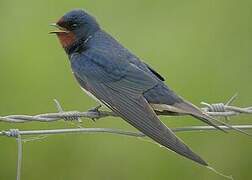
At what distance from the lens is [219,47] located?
419cm

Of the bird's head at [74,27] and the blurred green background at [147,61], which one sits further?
the blurred green background at [147,61]

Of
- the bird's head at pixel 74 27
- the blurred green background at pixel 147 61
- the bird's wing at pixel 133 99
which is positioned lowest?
the blurred green background at pixel 147 61

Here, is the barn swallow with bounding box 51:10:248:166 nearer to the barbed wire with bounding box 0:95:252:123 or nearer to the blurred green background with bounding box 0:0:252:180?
the barbed wire with bounding box 0:95:252:123

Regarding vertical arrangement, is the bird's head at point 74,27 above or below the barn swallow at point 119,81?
above

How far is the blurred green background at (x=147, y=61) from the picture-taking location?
354 cm

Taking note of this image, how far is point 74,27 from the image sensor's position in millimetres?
2980

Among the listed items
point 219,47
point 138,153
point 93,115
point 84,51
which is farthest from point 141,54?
point 93,115

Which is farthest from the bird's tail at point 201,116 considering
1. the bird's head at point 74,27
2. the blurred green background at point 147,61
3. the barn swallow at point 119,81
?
the blurred green background at point 147,61

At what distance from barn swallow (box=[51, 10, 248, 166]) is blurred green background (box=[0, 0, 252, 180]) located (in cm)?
61

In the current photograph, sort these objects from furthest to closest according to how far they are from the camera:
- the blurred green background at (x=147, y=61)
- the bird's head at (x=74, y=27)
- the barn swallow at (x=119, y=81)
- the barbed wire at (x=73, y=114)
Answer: the blurred green background at (x=147, y=61), the bird's head at (x=74, y=27), the barn swallow at (x=119, y=81), the barbed wire at (x=73, y=114)

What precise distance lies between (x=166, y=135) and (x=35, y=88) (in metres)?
1.37

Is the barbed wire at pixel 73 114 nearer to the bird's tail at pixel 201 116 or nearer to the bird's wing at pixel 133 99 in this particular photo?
the bird's tail at pixel 201 116

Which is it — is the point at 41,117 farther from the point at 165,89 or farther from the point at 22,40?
the point at 22,40

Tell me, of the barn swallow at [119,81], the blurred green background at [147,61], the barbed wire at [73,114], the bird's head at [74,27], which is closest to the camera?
the barbed wire at [73,114]
